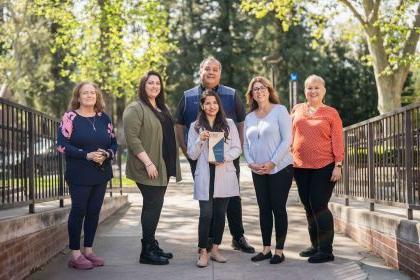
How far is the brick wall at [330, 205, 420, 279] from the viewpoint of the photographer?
5.12 meters

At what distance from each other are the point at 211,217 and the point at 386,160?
6.95ft

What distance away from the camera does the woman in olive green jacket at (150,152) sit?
19.1 feet

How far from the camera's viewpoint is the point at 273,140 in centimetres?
586

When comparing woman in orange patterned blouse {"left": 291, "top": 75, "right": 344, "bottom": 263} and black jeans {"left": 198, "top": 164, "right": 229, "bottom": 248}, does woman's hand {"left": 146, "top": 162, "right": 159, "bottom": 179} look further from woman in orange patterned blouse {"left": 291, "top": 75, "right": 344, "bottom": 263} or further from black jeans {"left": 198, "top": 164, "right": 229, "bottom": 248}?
woman in orange patterned blouse {"left": 291, "top": 75, "right": 344, "bottom": 263}

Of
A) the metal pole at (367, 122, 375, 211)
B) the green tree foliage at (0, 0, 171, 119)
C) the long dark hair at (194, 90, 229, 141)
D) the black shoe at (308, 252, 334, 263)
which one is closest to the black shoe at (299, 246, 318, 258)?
the black shoe at (308, 252, 334, 263)

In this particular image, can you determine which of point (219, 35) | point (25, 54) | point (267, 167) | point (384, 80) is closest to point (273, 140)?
point (267, 167)

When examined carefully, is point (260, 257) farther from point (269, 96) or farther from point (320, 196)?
point (269, 96)

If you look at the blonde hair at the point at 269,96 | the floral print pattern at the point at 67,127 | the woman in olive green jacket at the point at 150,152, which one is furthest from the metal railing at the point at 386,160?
the floral print pattern at the point at 67,127

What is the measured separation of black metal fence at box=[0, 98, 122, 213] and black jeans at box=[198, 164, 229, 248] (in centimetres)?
174

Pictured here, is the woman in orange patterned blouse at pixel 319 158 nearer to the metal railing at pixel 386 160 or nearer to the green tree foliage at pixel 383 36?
the metal railing at pixel 386 160

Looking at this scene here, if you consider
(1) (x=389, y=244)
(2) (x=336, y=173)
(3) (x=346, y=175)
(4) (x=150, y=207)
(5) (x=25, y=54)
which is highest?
(5) (x=25, y=54)

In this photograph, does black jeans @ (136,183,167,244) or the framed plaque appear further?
black jeans @ (136,183,167,244)

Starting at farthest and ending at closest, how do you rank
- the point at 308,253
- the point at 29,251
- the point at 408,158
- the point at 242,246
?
the point at 242,246, the point at 308,253, the point at 408,158, the point at 29,251

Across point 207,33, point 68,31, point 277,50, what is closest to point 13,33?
point 68,31
